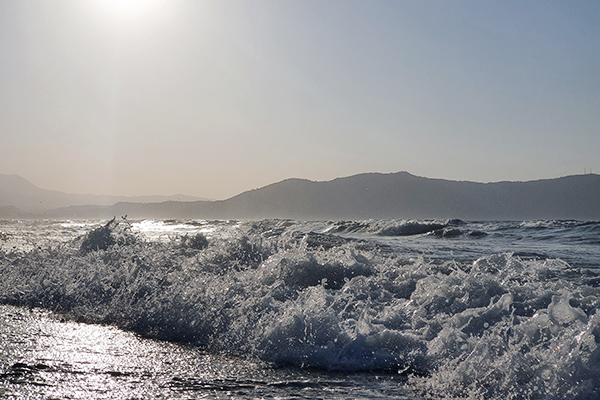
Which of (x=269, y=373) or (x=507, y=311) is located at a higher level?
(x=507, y=311)

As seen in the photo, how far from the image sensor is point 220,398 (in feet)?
8.54

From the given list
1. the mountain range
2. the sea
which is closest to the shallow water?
the sea

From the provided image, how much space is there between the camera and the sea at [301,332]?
2754mm

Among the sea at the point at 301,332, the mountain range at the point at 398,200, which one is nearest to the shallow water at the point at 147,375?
the sea at the point at 301,332

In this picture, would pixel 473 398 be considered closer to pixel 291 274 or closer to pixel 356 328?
pixel 356 328

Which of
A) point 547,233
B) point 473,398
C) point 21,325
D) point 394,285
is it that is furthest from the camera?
point 547,233

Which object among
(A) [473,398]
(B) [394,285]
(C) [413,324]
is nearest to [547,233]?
(B) [394,285]

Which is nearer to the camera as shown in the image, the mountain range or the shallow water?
the shallow water

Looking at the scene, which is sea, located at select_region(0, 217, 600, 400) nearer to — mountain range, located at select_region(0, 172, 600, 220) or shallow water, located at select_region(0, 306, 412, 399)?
shallow water, located at select_region(0, 306, 412, 399)

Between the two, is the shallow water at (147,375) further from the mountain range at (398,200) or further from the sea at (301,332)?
the mountain range at (398,200)

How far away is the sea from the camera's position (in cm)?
275

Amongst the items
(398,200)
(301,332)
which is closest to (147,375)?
(301,332)

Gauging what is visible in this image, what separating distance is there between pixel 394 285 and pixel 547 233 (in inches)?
573

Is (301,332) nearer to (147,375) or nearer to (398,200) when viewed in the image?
(147,375)
